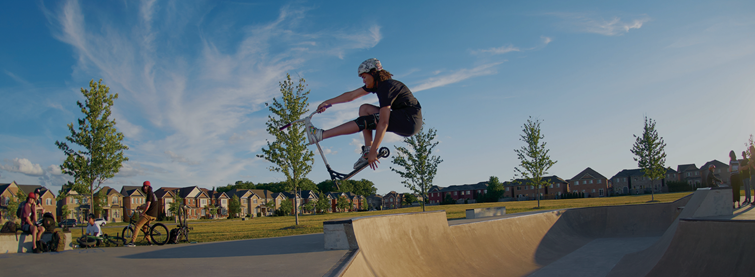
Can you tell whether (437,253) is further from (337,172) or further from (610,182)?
(610,182)

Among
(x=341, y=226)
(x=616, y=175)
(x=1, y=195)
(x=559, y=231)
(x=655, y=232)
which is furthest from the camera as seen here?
(x=616, y=175)

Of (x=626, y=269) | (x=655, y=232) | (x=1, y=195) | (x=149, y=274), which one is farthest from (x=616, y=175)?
(x=1, y=195)

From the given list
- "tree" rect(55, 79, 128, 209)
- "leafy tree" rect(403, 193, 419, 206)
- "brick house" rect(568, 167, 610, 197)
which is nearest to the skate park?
"tree" rect(55, 79, 128, 209)

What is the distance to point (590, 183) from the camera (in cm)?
10769

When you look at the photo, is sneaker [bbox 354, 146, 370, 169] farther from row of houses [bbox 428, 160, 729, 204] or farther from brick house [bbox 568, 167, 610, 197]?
brick house [bbox 568, 167, 610, 197]

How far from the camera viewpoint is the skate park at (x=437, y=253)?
503cm

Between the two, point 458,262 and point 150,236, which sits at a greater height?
point 150,236

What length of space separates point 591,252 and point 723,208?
12.7 ft

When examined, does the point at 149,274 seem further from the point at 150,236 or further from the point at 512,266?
the point at 512,266

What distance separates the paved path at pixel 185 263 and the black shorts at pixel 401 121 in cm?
183

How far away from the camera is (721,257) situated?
694 centimetres

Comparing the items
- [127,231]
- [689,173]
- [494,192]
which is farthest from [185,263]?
[689,173]

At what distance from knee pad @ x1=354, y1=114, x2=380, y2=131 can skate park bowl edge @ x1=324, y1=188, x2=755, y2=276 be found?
1.53m

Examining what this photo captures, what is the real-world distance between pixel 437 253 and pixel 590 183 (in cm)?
11572
